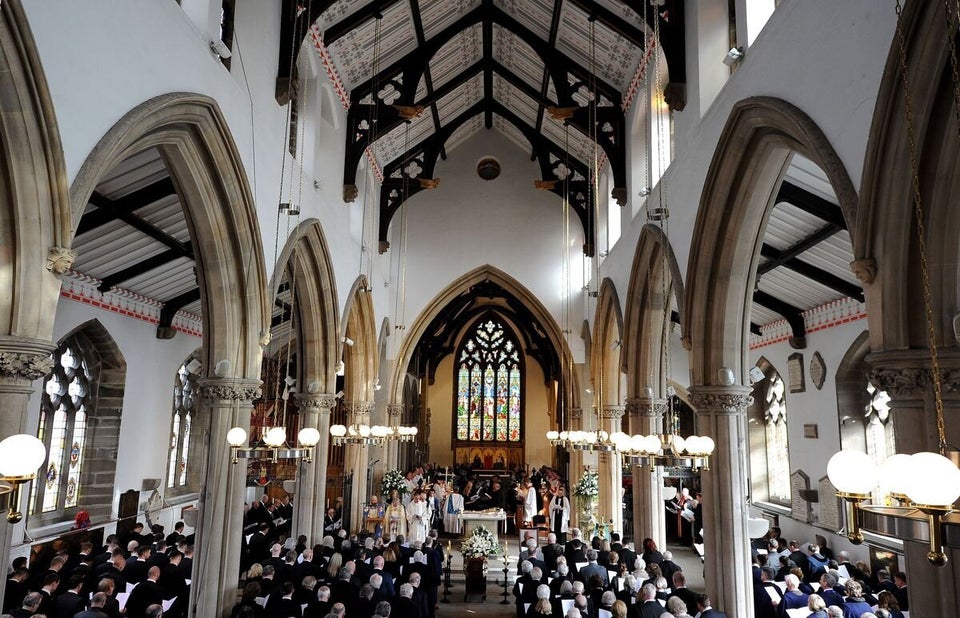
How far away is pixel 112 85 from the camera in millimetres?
5512

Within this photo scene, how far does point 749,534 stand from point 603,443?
151 inches

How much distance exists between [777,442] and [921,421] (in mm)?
12238

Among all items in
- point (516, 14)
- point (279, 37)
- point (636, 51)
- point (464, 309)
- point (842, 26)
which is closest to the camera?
point (842, 26)

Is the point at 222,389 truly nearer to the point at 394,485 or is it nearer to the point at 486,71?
the point at 394,485

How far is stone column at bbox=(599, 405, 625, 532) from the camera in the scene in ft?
49.7

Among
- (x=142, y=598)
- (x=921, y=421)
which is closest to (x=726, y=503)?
(x=921, y=421)

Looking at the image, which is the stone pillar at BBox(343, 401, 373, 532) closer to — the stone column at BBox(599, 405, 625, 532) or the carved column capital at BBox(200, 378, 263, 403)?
the stone column at BBox(599, 405, 625, 532)

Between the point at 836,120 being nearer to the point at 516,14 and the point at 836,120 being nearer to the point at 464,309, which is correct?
the point at 516,14

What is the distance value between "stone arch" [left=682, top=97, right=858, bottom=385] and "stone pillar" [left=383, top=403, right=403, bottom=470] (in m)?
12.0

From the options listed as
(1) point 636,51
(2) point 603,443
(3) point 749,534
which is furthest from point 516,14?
(3) point 749,534

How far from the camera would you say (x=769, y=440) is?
16203 mm

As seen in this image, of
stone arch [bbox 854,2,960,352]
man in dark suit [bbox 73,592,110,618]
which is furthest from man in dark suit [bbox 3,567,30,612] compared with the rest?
stone arch [bbox 854,2,960,352]

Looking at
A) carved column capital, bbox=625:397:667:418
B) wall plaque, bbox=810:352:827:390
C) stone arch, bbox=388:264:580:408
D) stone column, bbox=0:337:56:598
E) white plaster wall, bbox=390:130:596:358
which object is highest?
white plaster wall, bbox=390:130:596:358

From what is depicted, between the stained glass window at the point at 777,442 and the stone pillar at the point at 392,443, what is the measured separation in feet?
31.6
